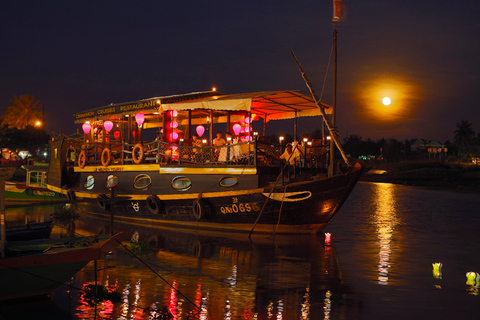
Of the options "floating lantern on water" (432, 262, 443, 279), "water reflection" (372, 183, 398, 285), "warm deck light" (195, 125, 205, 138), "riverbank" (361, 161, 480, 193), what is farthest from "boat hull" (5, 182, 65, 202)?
"riverbank" (361, 161, 480, 193)

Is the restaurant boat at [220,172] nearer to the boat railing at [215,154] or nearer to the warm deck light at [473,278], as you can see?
the boat railing at [215,154]

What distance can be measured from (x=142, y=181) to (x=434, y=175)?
45.4 m

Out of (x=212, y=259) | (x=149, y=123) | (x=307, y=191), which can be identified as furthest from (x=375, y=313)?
(x=149, y=123)

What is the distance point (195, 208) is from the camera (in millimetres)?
14672

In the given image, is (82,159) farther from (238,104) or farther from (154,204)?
(238,104)

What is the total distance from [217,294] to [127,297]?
1.49 m

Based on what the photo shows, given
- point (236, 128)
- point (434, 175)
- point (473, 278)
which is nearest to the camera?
point (473, 278)

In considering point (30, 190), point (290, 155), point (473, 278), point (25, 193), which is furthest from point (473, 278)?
point (25, 193)

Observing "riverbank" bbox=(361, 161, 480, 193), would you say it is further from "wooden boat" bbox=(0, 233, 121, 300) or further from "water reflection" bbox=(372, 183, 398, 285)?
"wooden boat" bbox=(0, 233, 121, 300)

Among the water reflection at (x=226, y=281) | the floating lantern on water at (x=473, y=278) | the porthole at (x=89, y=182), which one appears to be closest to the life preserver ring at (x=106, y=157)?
the porthole at (x=89, y=182)

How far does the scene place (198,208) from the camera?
1452 cm

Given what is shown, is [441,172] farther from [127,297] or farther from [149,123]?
[127,297]

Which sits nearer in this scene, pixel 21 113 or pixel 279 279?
pixel 279 279

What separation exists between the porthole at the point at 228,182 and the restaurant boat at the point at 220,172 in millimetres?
30
